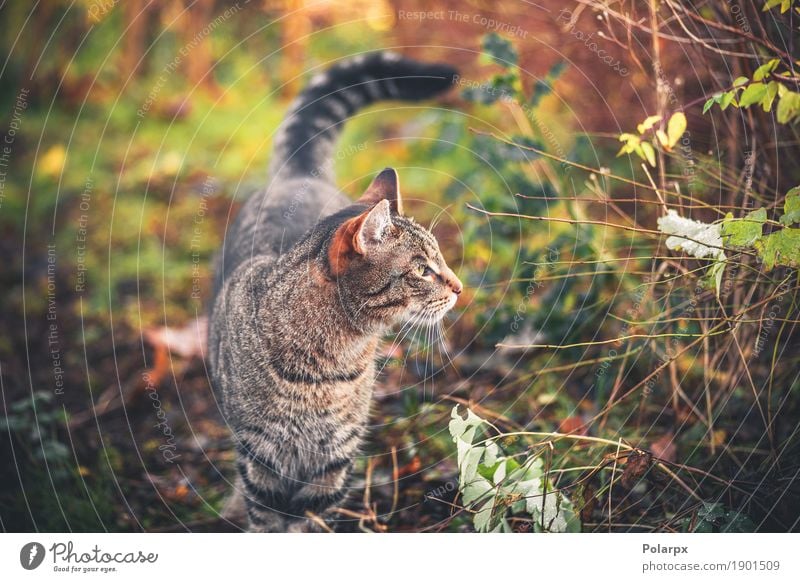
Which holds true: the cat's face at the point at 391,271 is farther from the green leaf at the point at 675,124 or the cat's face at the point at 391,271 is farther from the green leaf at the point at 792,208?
the green leaf at the point at 792,208

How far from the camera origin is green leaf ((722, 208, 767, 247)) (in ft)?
7.47

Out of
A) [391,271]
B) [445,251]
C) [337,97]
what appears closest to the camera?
[391,271]

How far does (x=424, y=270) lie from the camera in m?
2.74

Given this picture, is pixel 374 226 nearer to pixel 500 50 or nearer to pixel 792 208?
pixel 500 50

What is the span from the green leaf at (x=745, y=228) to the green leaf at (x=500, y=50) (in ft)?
4.57

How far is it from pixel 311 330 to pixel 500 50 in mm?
1667

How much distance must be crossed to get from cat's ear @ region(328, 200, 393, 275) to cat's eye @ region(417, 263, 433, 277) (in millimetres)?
207

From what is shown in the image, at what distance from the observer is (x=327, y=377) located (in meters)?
2.80

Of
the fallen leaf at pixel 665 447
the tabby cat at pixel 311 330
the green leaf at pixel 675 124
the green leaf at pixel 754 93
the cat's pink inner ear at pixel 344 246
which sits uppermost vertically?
the green leaf at pixel 754 93

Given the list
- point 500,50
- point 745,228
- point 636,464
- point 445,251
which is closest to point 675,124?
point 745,228

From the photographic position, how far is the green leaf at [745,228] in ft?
7.47

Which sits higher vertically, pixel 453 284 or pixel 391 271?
pixel 391 271

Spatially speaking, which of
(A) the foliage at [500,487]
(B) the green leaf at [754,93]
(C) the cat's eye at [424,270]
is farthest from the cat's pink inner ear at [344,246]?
(B) the green leaf at [754,93]
